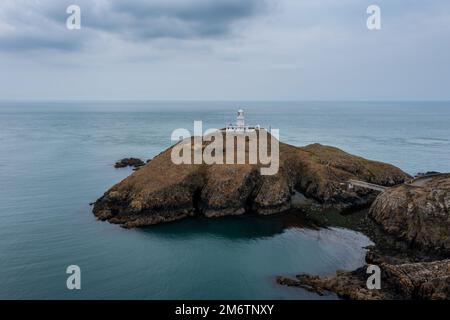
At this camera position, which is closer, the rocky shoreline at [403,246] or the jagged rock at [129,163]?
the rocky shoreline at [403,246]

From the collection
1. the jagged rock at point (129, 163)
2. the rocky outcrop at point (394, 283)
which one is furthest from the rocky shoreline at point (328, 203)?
the jagged rock at point (129, 163)

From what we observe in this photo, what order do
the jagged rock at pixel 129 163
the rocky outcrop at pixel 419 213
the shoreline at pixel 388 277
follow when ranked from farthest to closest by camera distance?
the jagged rock at pixel 129 163, the rocky outcrop at pixel 419 213, the shoreline at pixel 388 277

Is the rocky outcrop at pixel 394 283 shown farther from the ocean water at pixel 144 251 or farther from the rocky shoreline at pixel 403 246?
the ocean water at pixel 144 251

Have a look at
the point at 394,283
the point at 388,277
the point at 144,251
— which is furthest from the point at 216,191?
the point at 394,283

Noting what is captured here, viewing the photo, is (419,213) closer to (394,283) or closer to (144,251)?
(394,283)

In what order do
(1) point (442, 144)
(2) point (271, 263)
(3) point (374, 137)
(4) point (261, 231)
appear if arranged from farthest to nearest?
(3) point (374, 137), (1) point (442, 144), (4) point (261, 231), (2) point (271, 263)
